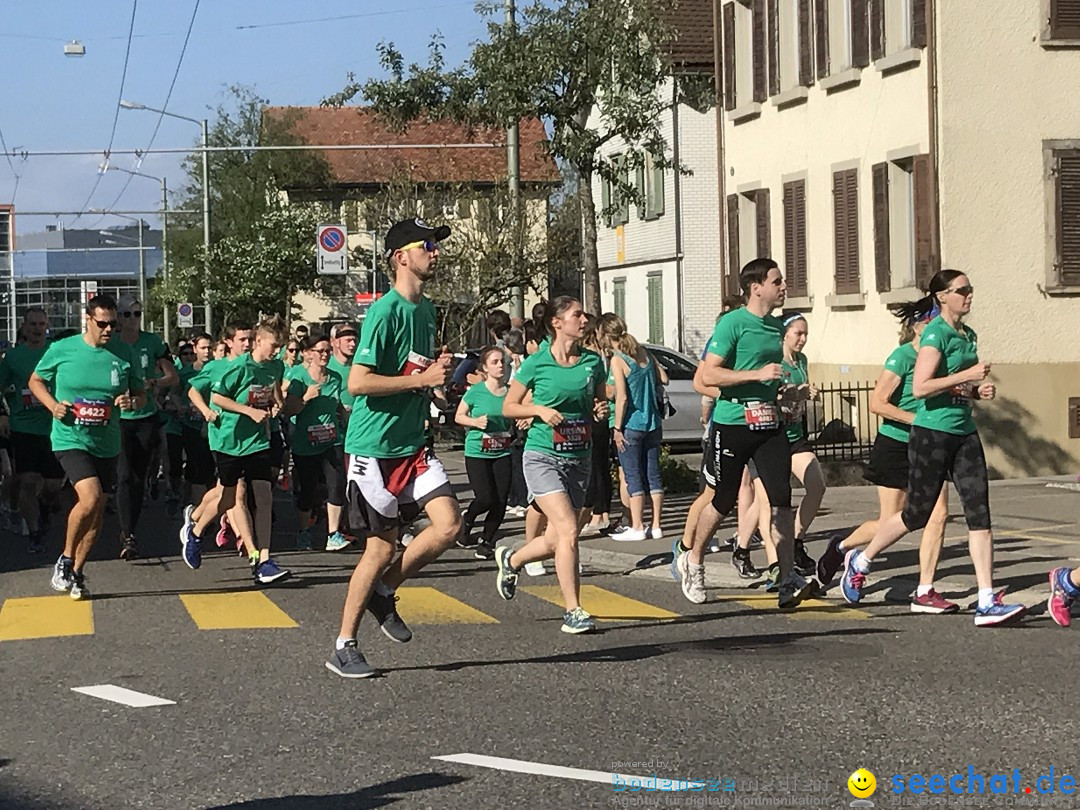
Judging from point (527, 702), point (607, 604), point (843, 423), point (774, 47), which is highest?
point (774, 47)

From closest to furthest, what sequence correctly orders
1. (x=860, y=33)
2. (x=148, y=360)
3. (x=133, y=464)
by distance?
(x=133, y=464) → (x=148, y=360) → (x=860, y=33)

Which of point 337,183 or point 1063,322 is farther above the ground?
point 337,183

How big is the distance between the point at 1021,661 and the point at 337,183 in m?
66.0

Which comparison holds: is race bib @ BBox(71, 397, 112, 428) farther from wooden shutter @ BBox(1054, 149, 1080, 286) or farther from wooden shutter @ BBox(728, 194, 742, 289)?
wooden shutter @ BBox(728, 194, 742, 289)

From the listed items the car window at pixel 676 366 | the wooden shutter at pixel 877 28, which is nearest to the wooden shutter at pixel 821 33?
the wooden shutter at pixel 877 28

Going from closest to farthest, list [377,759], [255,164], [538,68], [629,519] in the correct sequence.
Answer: [377,759] → [629,519] → [538,68] → [255,164]

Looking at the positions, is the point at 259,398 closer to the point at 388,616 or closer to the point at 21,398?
the point at 21,398

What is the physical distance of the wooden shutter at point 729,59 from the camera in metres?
30.3

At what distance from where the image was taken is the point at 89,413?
1314 cm

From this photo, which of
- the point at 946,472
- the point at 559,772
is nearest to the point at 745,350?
the point at 946,472

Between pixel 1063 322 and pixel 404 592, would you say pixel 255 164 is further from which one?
pixel 404 592

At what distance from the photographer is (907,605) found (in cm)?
1205

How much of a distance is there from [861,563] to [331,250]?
2026 centimetres

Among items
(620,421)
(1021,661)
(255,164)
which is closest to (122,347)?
(620,421)
